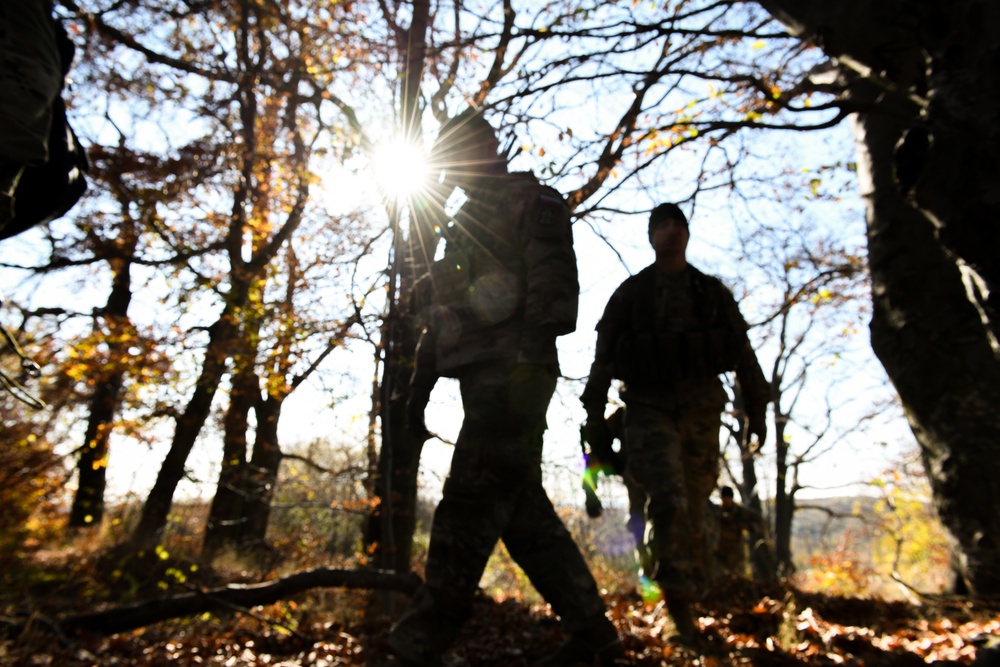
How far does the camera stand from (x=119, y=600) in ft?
22.5

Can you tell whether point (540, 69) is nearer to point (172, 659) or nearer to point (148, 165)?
point (172, 659)

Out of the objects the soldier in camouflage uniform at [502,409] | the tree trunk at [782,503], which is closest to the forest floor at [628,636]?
the soldier in camouflage uniform at [502,409]

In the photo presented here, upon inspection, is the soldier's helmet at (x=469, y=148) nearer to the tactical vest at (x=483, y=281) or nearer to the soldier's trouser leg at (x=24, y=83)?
the tactical vest at (x=483, y=281)

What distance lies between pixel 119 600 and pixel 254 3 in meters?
8.45

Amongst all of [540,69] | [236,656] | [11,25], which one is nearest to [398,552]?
[236,656]

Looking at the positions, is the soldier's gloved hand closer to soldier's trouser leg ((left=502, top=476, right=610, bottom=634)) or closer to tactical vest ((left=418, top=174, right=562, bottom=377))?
soldier's trouser leg ((left=502, top=476, right=610, bottom=634))

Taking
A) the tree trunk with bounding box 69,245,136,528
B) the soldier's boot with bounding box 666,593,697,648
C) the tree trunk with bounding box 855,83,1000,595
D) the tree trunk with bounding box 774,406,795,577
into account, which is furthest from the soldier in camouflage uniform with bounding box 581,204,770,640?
the tree trunk with bounding box 774,406,795,577

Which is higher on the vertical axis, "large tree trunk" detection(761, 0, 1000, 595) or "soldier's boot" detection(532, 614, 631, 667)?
"large tree trunk" detection(761, 0, 1000, 595)

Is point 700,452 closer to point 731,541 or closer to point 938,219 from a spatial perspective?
point 938,219

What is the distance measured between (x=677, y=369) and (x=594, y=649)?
6.17 feet

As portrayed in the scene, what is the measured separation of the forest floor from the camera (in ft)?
9.02

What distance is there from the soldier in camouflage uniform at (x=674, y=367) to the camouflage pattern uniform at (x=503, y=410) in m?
0.95

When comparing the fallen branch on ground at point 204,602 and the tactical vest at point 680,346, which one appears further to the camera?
the tactical vest at point 680,346

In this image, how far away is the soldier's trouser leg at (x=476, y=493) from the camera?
249cm
